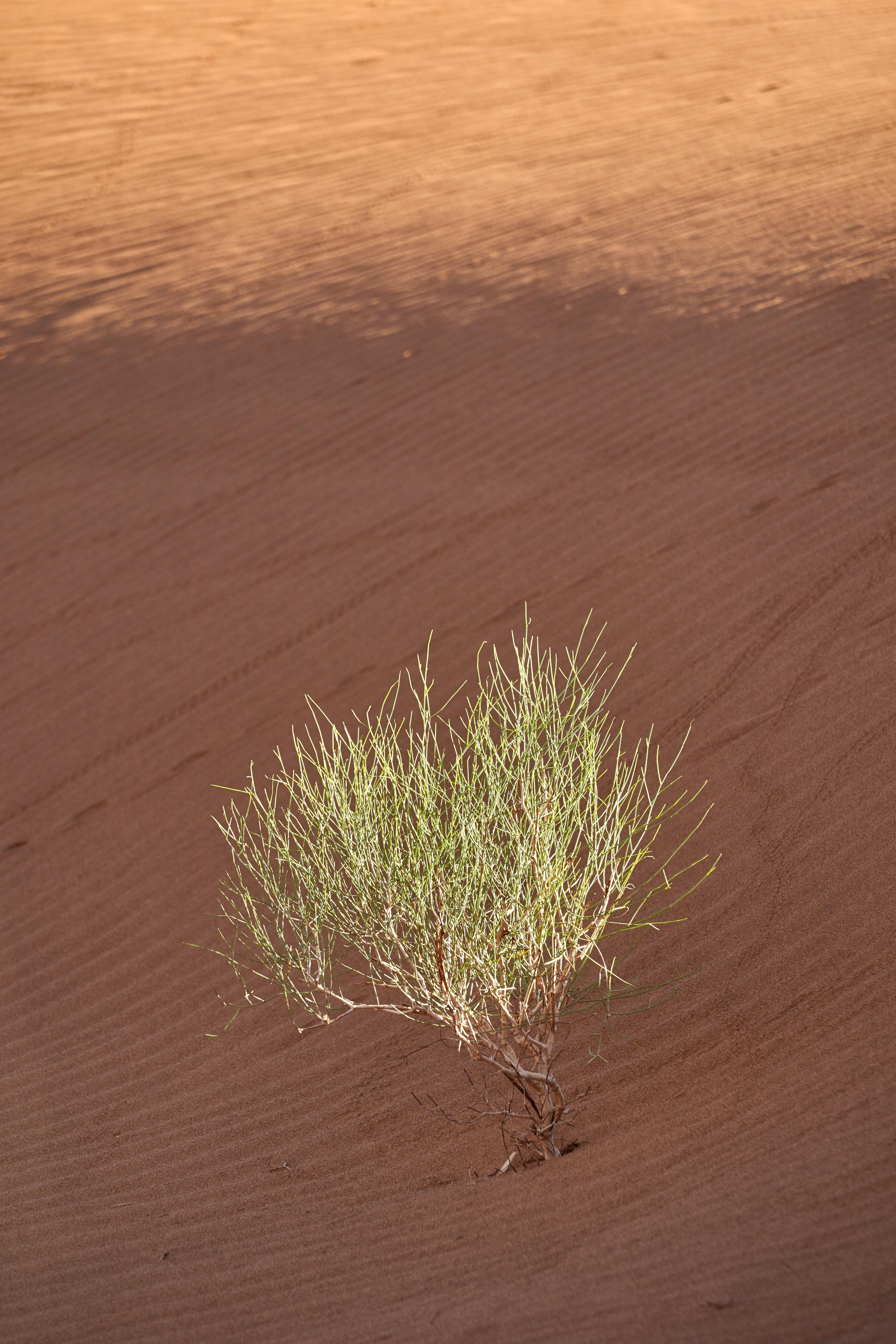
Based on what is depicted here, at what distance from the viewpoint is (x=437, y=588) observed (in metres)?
5.90

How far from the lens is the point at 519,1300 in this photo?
8.25ft

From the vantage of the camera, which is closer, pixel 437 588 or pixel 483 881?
pixel 483 881

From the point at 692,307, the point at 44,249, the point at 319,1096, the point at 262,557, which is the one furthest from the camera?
the point at 44,249

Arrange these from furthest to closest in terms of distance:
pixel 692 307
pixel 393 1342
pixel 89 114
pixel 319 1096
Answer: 1. pixel 89 114
2. pixel 692 307
3. pixel 319 1096
4. pixel 393 1342

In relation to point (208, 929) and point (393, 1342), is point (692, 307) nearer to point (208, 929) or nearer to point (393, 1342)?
point (208, 929)

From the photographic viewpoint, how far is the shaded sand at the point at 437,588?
2898 mm

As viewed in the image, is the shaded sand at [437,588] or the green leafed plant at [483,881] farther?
the green leafed plant at [483,881]

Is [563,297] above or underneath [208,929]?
above

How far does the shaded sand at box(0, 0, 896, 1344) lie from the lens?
290 centimetres

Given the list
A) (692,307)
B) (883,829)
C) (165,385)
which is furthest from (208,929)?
(692,307)

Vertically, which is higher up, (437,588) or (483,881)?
(483,881)

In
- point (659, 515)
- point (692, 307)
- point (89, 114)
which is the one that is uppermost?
point (89, 114)

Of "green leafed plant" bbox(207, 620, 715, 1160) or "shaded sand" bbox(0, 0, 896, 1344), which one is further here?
"green leafed plant" bbox(207, 620, 715, 1160)

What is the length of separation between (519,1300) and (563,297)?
675 cm
